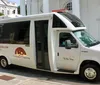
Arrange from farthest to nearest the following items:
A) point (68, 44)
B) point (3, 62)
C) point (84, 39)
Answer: point (3, 62) < point (84, 39) < point (68, 44)

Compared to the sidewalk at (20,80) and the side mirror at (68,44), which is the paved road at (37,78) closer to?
the sidewalk at (20,80)

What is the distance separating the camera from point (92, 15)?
831 inches

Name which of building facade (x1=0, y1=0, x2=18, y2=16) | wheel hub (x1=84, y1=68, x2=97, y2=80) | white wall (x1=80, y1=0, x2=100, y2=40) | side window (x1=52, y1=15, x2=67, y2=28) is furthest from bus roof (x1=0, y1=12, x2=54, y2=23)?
building facade (x1=0, y1=0, x2=18, y2=16)

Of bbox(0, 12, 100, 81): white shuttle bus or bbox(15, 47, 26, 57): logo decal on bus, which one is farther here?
bbox(15, 47, 26, 57): logo decal on bus

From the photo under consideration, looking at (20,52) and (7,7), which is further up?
(7,7)

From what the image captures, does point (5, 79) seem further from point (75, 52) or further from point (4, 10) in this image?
point (4, 10)

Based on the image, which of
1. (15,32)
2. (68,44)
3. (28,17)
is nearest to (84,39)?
(68,44)

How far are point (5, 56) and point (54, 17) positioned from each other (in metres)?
3.36

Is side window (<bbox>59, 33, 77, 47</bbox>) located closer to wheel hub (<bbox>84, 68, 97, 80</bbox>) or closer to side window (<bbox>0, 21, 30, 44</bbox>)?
wheel hub (<bbox>84, 68, 97, 80</bbox>)

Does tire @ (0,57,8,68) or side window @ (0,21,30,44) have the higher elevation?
side window @ (0,21,30,44)

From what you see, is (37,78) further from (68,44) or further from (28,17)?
(28,17)

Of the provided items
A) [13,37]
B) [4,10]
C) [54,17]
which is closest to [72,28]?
[54,17]

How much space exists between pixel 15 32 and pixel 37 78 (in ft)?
8.00

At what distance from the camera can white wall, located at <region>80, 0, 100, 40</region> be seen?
2060cm
